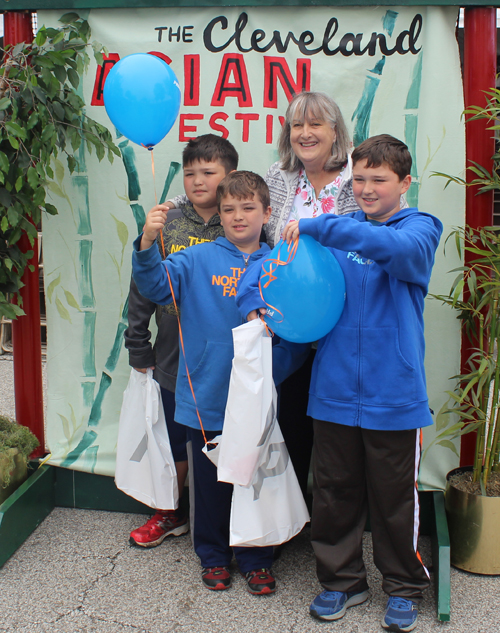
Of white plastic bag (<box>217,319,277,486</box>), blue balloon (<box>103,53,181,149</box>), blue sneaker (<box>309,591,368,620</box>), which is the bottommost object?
blue sneaker (<box>309,591,368,620</box>)

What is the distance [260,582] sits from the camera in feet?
7.61

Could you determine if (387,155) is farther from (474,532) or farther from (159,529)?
(159,529)

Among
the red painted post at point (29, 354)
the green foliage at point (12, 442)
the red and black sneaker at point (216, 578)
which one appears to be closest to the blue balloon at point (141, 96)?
the red painted post at point (29, 354)

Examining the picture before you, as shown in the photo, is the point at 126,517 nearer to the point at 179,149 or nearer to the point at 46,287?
the point at 46,287

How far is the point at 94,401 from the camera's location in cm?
303

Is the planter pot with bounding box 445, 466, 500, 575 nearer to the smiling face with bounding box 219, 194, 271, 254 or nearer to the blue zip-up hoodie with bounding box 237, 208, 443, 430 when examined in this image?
the blue zip-up hoodie with bounding box 237, 208, 443, 430

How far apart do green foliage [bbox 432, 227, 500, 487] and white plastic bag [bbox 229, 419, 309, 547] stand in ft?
2.28

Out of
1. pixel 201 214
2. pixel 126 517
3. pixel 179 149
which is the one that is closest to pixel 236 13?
pixel 179 149

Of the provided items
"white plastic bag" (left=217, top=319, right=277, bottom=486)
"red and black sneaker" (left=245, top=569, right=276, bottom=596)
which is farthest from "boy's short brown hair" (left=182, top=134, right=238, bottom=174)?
"red and black sneaker" (left=245, top=569, right=276, bottom=596)

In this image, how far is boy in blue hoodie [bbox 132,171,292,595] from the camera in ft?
7.23

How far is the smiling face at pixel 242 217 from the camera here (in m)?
2.19

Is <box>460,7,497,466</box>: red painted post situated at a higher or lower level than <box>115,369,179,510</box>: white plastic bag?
higher

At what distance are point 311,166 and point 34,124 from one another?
3.68 feet

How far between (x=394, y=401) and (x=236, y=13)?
1828 mm
